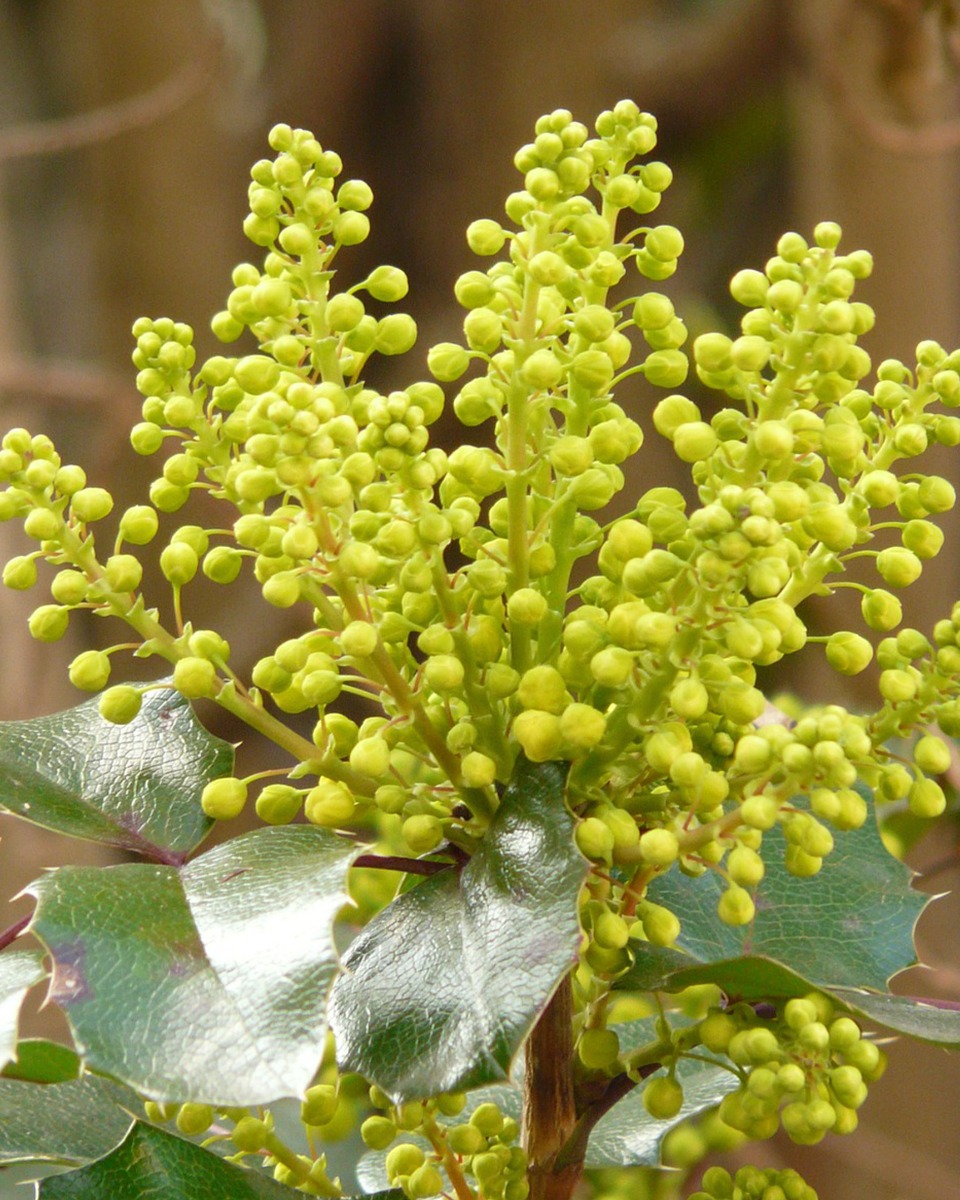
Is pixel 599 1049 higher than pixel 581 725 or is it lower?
lower

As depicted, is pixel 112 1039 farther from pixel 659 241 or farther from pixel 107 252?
pixel 107 252

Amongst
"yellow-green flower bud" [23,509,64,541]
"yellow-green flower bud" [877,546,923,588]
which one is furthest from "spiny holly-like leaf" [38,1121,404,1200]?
"yellow-green flower bud" [877,546,923,588]

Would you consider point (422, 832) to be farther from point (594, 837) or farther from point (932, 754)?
point (932, 754)

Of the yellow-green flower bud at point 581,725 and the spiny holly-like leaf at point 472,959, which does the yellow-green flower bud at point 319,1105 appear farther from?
the yellow-green flower bud at point 581,725

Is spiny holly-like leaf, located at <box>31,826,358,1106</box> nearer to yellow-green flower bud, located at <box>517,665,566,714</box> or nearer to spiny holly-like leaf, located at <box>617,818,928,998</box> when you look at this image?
yellow-green flower bud, located at <box>517,665,566,714</box>

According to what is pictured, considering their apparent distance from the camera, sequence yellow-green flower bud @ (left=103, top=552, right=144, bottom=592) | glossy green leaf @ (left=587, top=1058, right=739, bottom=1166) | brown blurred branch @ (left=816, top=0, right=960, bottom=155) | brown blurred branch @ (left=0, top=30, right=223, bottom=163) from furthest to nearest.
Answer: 1. brown blurred branch @ (left=0, top=30, right=223, bottom=163)
2. brown blurred branch @ (left=816, top=0, right=960, bottom=155)
3. glossy green leaf @ (left=587, top=1058, right=739, bottom=1166)
4. yellow-green flower bud @ (left=103, top=552, right=144, bottom=592)

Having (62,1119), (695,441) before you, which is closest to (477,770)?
(695,441)
